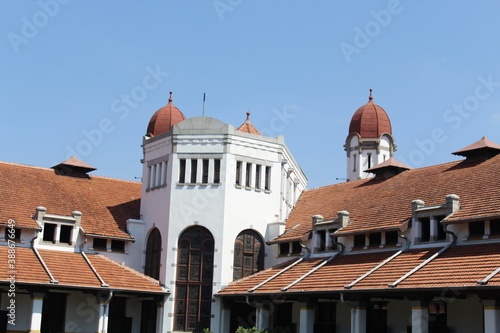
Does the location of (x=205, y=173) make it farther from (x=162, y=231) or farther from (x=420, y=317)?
(x=420, y=317)

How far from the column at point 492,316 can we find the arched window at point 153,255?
19.5 meters

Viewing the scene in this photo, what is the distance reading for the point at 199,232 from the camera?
39781 mm

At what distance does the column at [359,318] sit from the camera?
3092cm

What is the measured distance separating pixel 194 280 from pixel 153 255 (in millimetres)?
3195

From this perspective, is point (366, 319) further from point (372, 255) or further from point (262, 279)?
point (262, 279)

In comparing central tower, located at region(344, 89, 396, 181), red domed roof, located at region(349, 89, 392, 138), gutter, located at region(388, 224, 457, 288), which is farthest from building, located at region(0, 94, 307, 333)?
red domed roof, located at region(349, 89, 392, 138)

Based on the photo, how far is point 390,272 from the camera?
1191 inches

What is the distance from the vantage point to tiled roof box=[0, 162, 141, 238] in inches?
1518

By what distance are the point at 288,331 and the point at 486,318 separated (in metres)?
11.4

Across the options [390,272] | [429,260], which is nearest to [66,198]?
[390,272]

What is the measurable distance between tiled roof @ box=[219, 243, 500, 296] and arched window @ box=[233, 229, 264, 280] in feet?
4.97

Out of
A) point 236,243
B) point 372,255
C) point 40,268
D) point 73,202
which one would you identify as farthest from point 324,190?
point 40,268

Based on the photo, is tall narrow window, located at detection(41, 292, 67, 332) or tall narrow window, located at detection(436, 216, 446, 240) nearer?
tall narrow window, located at detection(436, 216, 446, 240)

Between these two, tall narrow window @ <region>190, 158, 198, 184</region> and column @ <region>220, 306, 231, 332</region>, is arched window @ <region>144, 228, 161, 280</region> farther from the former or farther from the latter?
column @ <region>220, 306, 231, 332</region>
